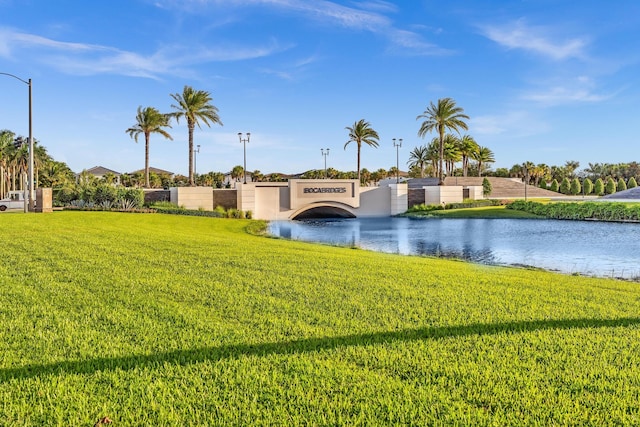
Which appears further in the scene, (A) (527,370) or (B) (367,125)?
(B) (367,125)

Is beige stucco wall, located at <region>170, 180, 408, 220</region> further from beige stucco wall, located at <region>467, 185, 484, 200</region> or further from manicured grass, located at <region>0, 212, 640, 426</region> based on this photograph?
manicured grass, located at <region>0, 212, 640, 426</region>

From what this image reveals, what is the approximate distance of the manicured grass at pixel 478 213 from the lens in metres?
39.4

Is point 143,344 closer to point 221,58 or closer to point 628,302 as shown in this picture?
point 628,302

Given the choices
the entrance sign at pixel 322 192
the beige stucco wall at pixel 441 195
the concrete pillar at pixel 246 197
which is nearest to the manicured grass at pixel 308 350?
the concrete pillar at pixel 246 197

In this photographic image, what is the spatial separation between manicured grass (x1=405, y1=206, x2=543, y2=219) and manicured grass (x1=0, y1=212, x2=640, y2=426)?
3314 centimetres

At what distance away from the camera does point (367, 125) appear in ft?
189

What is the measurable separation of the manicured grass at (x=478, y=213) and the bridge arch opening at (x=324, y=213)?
22.7 feet

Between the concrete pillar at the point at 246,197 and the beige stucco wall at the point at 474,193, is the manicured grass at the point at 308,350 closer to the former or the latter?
the concrete pillar at the point at 246,197

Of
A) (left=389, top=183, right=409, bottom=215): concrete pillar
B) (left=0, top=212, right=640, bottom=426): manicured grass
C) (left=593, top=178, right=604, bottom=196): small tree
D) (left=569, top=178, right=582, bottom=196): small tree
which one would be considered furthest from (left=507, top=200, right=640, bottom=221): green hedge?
(left=593, top=178, right=604, bottom=196): small tree

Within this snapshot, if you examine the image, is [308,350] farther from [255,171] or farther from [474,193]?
[255,171]

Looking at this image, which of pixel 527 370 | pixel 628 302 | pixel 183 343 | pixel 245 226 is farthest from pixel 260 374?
pixel 245 226

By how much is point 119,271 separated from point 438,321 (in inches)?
224

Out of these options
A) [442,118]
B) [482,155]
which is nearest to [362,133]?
[442,118]

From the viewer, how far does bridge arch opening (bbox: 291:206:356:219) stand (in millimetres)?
46812
